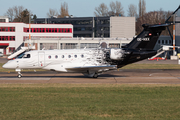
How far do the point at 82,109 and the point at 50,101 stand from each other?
2.79 metres

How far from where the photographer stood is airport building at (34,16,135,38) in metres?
127

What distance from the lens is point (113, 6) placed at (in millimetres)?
160625

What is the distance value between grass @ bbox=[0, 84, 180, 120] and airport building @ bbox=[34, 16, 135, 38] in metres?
110

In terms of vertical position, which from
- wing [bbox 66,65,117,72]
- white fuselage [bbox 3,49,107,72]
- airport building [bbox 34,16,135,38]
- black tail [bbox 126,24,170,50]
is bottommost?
wing [bbox 66,65,117,72]

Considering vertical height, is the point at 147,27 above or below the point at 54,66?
above

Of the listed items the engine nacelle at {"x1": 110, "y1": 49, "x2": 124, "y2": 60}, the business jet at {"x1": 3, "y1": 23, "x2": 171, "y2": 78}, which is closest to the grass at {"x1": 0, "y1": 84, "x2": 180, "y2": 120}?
the business jet at {"x1": 3, "y1": 23, "x2": 171, "y2": 78}

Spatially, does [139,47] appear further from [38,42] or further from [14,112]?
Result: [38,42]

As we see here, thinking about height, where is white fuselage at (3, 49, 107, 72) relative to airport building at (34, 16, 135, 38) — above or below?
below

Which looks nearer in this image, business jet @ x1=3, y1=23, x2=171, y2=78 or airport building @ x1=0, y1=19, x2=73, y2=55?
business jet @ x1=3, y1=23, x2=171, y2=78

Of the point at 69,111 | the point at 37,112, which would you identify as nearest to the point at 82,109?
the point at 69,111

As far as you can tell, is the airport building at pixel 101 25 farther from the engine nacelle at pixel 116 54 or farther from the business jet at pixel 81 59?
the engine nacelle at pixel 116 54

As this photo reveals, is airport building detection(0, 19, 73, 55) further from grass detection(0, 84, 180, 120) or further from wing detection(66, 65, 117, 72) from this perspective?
grass detection(0, 84, 180, 120)

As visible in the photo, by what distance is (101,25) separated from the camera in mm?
134375

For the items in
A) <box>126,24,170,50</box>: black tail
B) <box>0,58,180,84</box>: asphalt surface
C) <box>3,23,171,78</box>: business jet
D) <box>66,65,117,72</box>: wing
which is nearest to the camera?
<box>0,58,180,84</box>: asphalt surface
